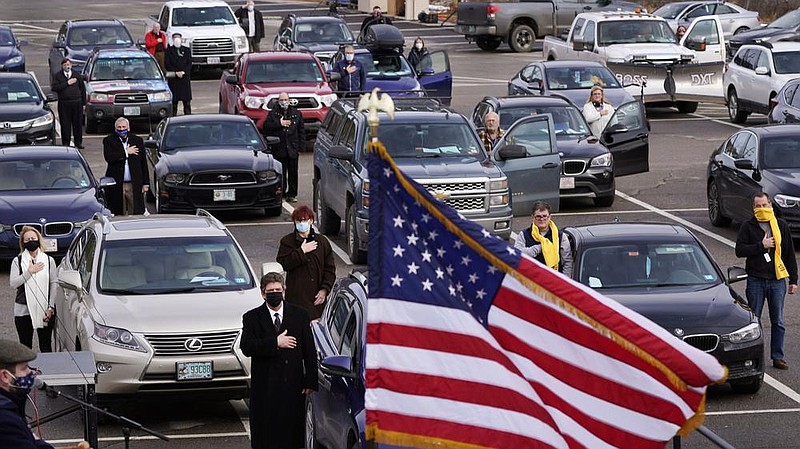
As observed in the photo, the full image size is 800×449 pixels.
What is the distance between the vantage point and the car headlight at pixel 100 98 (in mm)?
33188


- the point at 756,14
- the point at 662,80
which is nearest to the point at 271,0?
the point at 756,14

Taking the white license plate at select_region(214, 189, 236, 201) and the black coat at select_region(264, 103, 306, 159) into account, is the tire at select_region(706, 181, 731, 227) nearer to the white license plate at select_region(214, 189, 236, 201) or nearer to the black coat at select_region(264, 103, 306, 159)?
the black coat at select_region(264, 103, 306, 159)

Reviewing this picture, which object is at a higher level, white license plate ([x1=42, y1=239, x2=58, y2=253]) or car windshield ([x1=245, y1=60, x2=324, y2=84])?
white license plate ([x1=42, y1=239, x2=58, y2=253])

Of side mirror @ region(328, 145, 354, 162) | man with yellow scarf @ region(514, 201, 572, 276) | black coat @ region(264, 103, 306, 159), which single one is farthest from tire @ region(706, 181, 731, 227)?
man with yellow scarf @ region(514, 201, 572, 276)

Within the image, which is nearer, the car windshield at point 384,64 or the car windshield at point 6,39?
the car windshield at point 384,64

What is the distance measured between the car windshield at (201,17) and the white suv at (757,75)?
14.7m

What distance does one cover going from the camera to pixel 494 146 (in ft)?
76.5

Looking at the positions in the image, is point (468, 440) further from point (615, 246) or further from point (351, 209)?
point (351, 209)

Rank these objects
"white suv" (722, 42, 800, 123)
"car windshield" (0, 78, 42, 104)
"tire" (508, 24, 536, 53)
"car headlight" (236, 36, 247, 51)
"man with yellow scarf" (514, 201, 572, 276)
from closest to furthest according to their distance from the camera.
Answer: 1. "man with yellow scarf" (514, 201, 572, 276)
2. "car windshield" (0, 78, 42, 104)
3. "white suv" (722, 42, 800, 123)
4. "car headlight" (236, 36, 247, 51)
5. "tire" (508, 24, 536, 53)

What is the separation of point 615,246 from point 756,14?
36.9 m

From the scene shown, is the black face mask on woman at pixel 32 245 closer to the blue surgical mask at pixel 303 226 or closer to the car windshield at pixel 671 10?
the blue surgical mask at pixel 303 226

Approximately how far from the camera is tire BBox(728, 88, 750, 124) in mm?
34241

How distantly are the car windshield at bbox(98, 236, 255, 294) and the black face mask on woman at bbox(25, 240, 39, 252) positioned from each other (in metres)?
0.73

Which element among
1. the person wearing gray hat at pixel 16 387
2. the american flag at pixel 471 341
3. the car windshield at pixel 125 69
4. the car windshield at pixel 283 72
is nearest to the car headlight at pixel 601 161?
the car windshield at pixel 283 72
